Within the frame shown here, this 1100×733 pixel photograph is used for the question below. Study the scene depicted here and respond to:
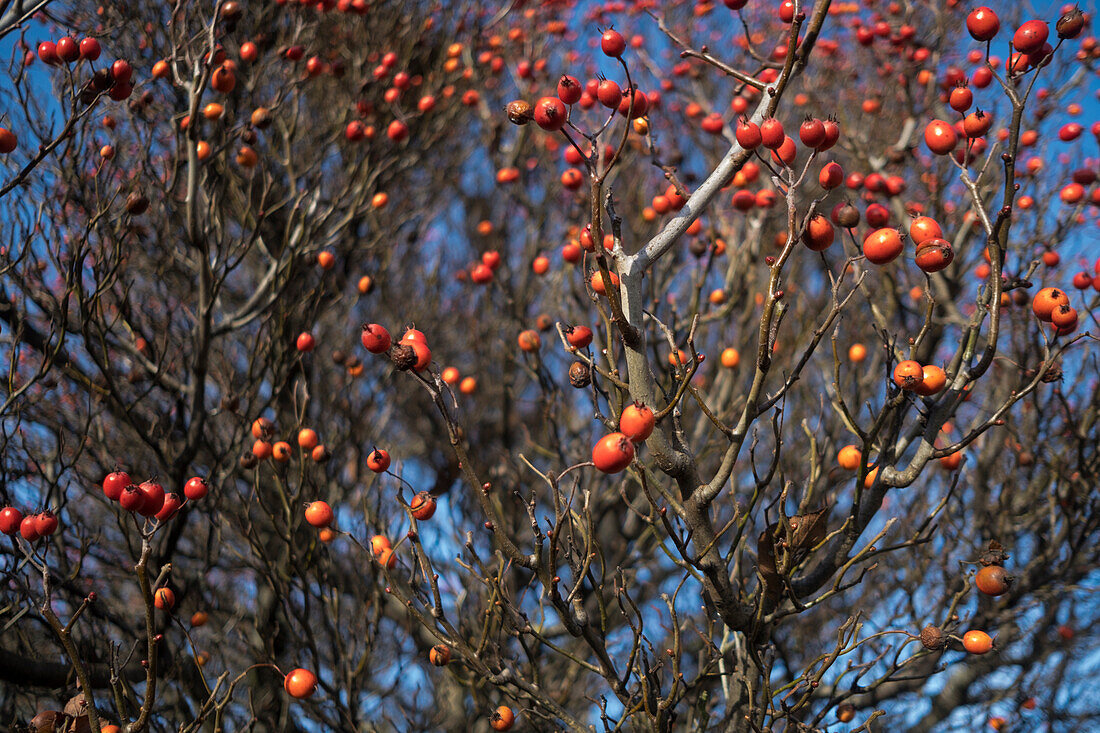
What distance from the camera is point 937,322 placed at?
5.25m

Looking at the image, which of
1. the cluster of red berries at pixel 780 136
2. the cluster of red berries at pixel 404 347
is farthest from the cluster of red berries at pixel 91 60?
the cluster of red berries at pixel 780 136

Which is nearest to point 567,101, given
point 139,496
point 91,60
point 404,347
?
point 404,347

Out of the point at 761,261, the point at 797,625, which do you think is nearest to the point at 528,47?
the point at 761,261

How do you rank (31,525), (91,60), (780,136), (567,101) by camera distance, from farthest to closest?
1. (91,60)
2. (31,525)
3. (567,101)
4. (780,136)

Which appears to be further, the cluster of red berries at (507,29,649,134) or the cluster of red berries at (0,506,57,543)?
the cluster of red berries at (0,506,57,543)

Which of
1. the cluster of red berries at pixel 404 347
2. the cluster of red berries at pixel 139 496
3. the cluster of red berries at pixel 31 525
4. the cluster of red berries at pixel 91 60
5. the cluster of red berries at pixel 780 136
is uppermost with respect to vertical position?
the cluster of red berries at pixel 91 60

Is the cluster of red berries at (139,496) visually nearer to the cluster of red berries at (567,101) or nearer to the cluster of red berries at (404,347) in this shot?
the cluster of red berries at (404,347)

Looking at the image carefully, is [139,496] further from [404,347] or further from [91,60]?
[91,60]

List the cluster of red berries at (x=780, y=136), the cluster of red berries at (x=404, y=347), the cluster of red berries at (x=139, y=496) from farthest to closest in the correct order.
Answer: the cluster of red berries at (x=139, y=496), the cluster of red berries at (x=780, y=136), the cluster of red berries at (x=404, y=347)

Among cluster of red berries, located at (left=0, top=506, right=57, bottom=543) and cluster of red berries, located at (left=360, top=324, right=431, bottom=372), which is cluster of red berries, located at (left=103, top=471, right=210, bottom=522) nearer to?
cluster of red berries, located at (left=0, top=506, right=57, bottom=543)

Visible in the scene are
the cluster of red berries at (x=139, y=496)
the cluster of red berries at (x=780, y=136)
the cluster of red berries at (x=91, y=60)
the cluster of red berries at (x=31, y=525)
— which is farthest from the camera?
the cluster of red berries at (x=91, y=60)

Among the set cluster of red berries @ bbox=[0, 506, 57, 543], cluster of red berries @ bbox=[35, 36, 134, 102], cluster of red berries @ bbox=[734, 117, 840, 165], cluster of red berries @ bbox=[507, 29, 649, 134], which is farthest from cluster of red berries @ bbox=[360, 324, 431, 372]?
cluster of red berries @ bbox=[35, 36, 134, 102]

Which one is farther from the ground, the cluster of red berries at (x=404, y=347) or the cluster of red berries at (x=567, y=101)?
the cluster of red berries at (x=567, y=101)

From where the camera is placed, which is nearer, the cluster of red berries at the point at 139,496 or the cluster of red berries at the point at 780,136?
the cluster of red berries at the point at 780,136
